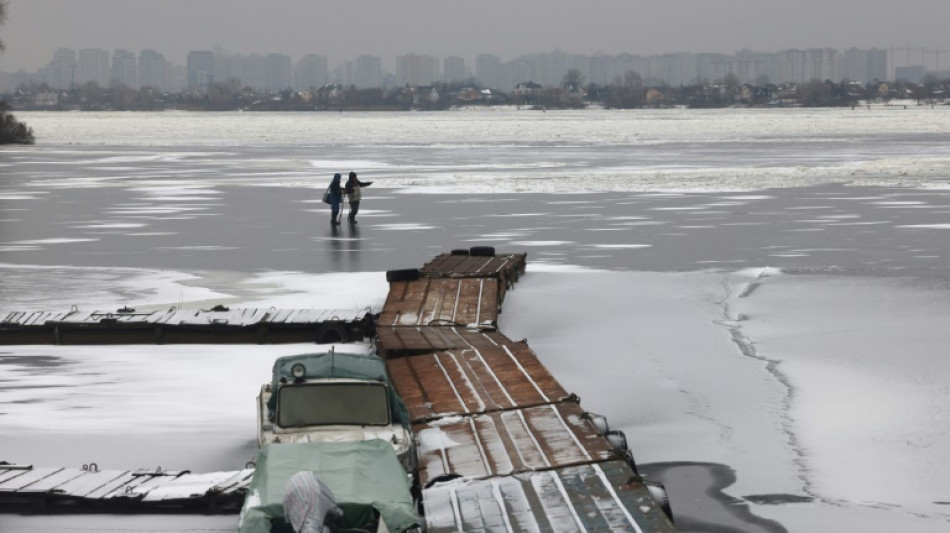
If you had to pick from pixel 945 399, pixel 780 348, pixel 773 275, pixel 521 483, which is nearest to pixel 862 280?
pixel 773 275

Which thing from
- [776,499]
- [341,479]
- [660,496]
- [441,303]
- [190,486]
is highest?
[341,479]

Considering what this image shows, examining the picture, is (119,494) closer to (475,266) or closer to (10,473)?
(10,473)

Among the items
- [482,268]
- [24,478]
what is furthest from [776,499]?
[482,268]

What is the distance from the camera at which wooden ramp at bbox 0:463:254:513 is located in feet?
40.0

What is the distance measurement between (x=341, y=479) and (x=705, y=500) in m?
3.71

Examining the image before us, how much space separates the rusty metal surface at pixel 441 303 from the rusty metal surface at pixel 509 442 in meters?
6.66

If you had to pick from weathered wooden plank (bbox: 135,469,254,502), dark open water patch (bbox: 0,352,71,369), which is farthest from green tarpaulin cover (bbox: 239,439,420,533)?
dark open water patch (bbox: 0,352,71,369)

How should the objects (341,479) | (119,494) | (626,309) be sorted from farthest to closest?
(626,309) < (119,494) < (341,479)

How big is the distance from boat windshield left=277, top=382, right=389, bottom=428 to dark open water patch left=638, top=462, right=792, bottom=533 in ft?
9.17

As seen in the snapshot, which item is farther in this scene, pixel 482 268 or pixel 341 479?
pixel 482 268

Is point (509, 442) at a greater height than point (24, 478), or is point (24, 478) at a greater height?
point (509, 442)

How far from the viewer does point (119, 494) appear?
1221 cm

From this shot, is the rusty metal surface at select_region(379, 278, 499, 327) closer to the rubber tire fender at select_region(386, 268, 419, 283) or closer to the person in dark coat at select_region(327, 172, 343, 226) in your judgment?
the rubber tire fender at select_region(386, 268, 419, 283)

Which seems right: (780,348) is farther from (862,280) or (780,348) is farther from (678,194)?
(678,194)
